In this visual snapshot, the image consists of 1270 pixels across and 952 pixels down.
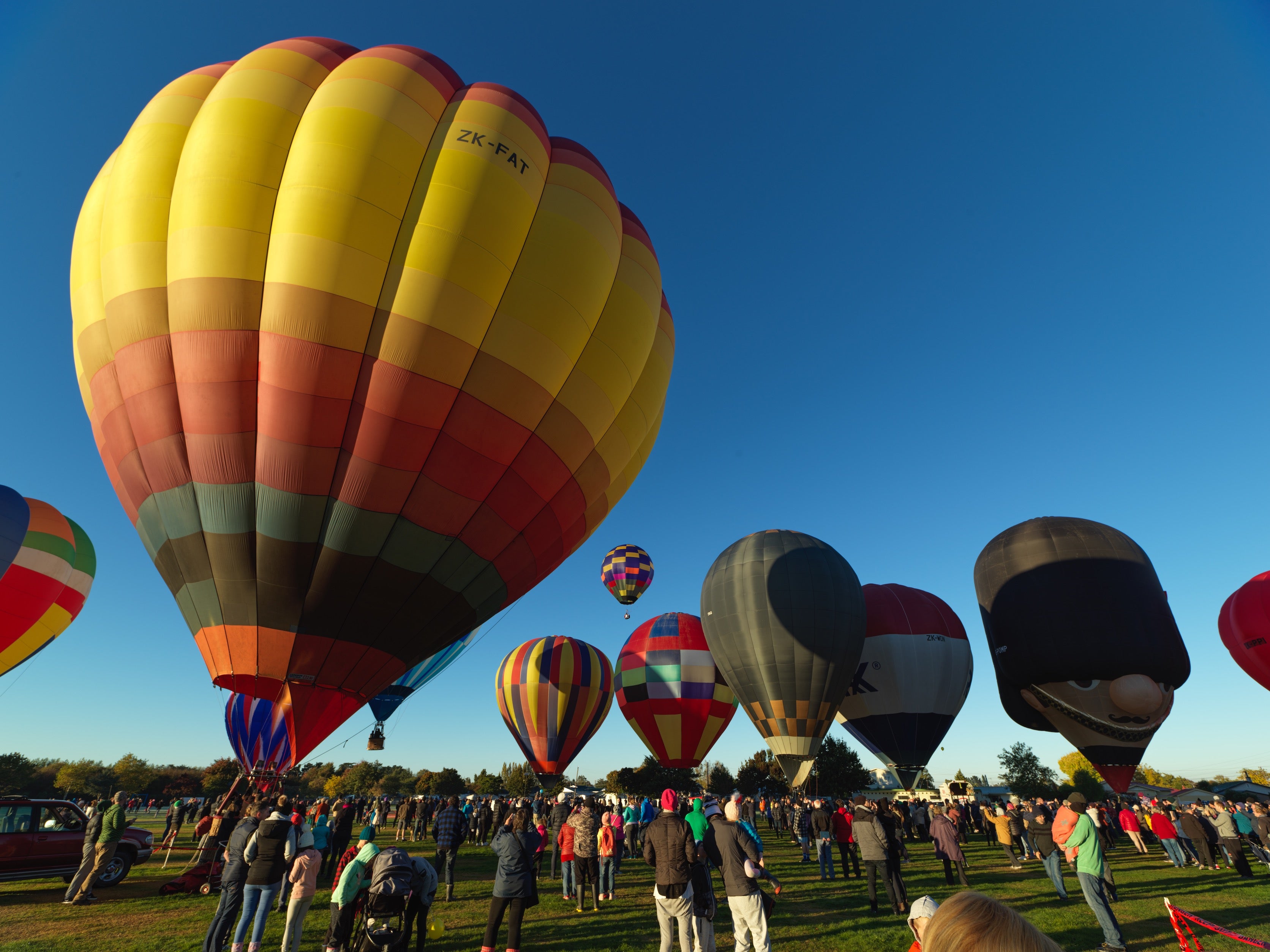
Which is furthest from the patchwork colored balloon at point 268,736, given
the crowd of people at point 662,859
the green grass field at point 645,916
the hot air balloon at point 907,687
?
the hot air balloon at point 907,687

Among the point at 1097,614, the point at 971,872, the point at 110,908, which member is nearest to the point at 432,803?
the point at 110,908

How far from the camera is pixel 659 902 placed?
5.70m

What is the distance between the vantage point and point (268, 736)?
9703 mm

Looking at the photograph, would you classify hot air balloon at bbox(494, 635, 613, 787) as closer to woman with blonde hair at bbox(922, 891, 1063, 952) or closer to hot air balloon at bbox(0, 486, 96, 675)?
hot air balloon at bbox(0, 486, 96, 675)

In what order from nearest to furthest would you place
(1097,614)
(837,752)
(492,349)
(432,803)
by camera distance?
(492,349) → (1097,614) → (432,803) → (837,752)

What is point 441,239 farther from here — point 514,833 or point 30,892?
point 30,892

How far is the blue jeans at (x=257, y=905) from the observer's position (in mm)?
5832

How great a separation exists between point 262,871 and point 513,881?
2355 mm

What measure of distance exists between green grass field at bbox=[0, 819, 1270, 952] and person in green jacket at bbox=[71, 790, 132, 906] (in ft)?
0.93

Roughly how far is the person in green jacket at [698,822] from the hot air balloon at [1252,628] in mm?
29030

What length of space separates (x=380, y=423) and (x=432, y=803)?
792 inches

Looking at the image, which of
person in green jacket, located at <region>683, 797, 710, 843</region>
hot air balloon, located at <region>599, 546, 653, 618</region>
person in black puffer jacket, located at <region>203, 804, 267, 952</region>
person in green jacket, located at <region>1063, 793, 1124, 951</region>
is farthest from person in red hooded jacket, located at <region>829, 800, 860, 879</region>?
hot air balloon, located at <region>599, 546, 653, 618</region>

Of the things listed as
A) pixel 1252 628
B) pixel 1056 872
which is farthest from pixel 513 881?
pixel 1252 628

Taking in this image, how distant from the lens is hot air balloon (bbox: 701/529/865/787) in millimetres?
20094
